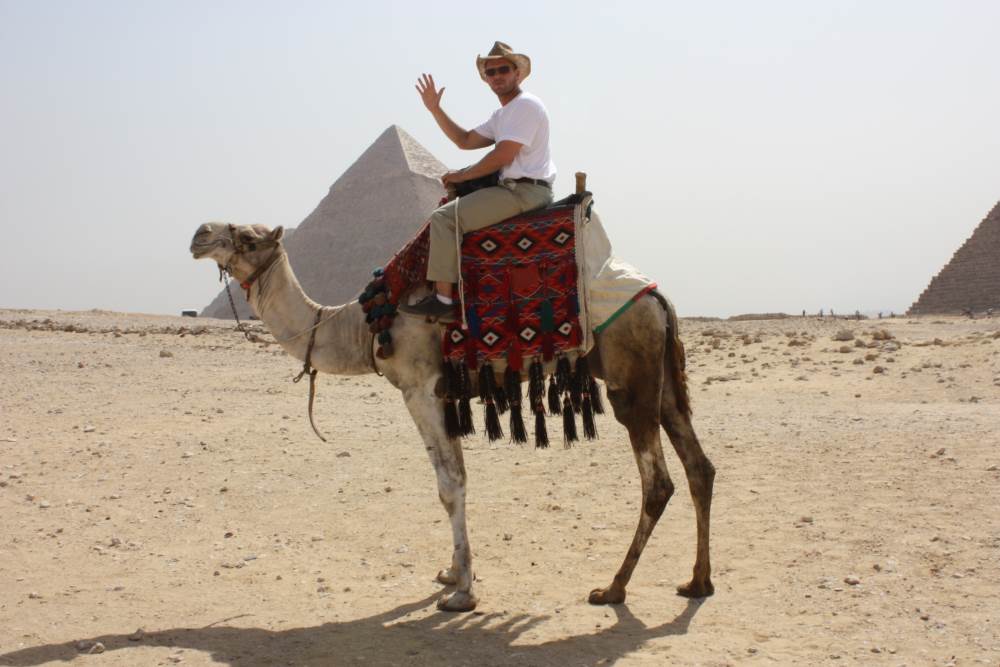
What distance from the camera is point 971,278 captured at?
6406cm

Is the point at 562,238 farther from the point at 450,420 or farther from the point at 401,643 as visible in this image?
the point at 401,643

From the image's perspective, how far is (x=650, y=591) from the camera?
17.3 ft

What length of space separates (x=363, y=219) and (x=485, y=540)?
2892 inches

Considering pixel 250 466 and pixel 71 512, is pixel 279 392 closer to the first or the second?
pixel 250 466

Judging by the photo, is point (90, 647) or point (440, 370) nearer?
point (90, 647)

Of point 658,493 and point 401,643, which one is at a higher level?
point 658,493

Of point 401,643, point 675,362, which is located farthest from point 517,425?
point 401,643

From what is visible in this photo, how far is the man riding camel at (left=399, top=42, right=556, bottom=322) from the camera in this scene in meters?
4.99

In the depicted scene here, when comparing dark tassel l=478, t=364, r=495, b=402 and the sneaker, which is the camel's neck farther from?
dark tassel l=478, t=364, r=495, b=402

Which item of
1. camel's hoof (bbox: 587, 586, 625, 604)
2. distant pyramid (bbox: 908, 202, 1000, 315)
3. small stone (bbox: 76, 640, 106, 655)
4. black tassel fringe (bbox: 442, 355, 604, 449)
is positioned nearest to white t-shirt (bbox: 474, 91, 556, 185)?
black tassel fringe (bbox: 442, 355, 604, 449)

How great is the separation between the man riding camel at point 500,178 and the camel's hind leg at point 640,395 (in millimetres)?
830

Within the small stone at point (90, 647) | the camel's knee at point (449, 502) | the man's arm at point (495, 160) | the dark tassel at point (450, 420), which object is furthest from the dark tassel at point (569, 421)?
the small stone at point (90, 647)

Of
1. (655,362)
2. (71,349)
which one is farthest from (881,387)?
(71,349)

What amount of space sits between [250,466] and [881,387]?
8.30 m
